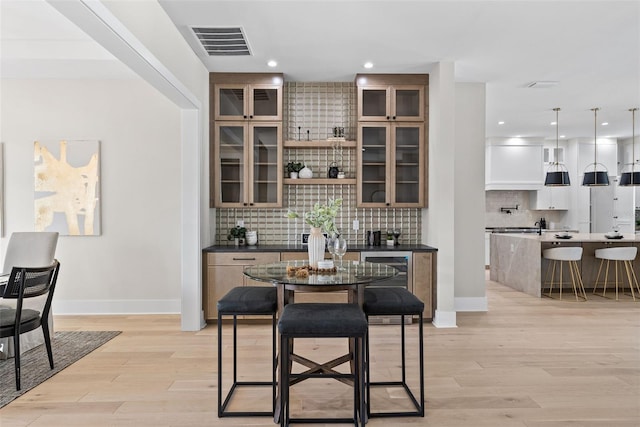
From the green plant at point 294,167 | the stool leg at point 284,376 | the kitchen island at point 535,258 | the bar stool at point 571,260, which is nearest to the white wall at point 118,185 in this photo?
the green plant at point 294,167

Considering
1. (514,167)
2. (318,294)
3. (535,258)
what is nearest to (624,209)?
(514,167)

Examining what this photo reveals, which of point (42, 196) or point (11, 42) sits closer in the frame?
point (11, 42)

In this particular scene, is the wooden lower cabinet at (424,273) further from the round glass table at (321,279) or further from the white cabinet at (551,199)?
the white cabinet at (551,199)

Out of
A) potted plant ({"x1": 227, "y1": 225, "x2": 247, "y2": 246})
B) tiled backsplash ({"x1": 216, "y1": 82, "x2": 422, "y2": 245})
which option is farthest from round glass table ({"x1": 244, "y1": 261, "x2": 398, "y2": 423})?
tiled backsplash ({"x1": 216, "y1": 82, "x2": 422, "y2": 245})

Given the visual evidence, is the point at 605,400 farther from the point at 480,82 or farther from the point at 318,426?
the point at 480,82

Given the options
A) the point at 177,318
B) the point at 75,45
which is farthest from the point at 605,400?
the point at 75,45

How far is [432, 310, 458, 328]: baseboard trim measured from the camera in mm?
4344

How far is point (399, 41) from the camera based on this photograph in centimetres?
382

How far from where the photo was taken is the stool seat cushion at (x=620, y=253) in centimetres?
580

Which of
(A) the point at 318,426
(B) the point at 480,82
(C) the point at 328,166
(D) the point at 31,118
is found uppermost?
(B) the point at 480,82

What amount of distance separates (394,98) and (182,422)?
12.5 ft

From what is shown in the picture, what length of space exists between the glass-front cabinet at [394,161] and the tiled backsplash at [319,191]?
29 centimetres

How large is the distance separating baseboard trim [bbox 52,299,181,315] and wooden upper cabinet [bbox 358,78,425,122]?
3210 mm

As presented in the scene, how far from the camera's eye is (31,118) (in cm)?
486
